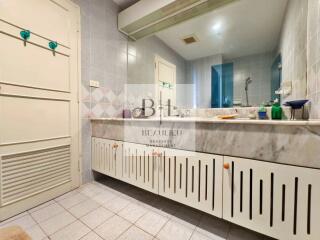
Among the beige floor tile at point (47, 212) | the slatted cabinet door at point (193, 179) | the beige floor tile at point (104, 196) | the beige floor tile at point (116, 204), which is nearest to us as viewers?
the slatted cabinet door at point (193, 179)

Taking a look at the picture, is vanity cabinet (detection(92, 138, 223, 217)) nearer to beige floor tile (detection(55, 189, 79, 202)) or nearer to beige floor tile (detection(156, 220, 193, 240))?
beige floor tile (detection(156, 220, 193, 240))

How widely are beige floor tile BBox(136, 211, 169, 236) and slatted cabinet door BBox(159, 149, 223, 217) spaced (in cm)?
19

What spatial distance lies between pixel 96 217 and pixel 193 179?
2.80ft

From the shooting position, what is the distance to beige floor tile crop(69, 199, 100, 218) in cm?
128

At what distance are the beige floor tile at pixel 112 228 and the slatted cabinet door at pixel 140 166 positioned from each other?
31cm

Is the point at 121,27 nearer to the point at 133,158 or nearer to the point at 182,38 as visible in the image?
the point at 182,38

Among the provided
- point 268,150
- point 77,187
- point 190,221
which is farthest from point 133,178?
point 268,150

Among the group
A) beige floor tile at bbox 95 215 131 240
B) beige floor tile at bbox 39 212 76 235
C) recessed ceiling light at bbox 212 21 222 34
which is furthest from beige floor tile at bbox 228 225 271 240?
recessed ceiling light at bbox 212 21 222 34

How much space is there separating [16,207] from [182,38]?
7.87ft

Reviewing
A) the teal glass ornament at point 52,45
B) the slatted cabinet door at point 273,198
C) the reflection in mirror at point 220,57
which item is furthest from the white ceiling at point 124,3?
the slatted cabinet door at point 273,198

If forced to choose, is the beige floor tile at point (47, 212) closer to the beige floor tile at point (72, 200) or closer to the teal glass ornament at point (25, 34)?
the beige floor tile at point (72, 200)

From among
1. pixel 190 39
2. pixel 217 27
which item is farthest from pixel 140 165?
pixel 217 27

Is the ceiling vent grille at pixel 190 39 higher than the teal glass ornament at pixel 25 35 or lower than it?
higher

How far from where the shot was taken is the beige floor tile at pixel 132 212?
4.05 feet
